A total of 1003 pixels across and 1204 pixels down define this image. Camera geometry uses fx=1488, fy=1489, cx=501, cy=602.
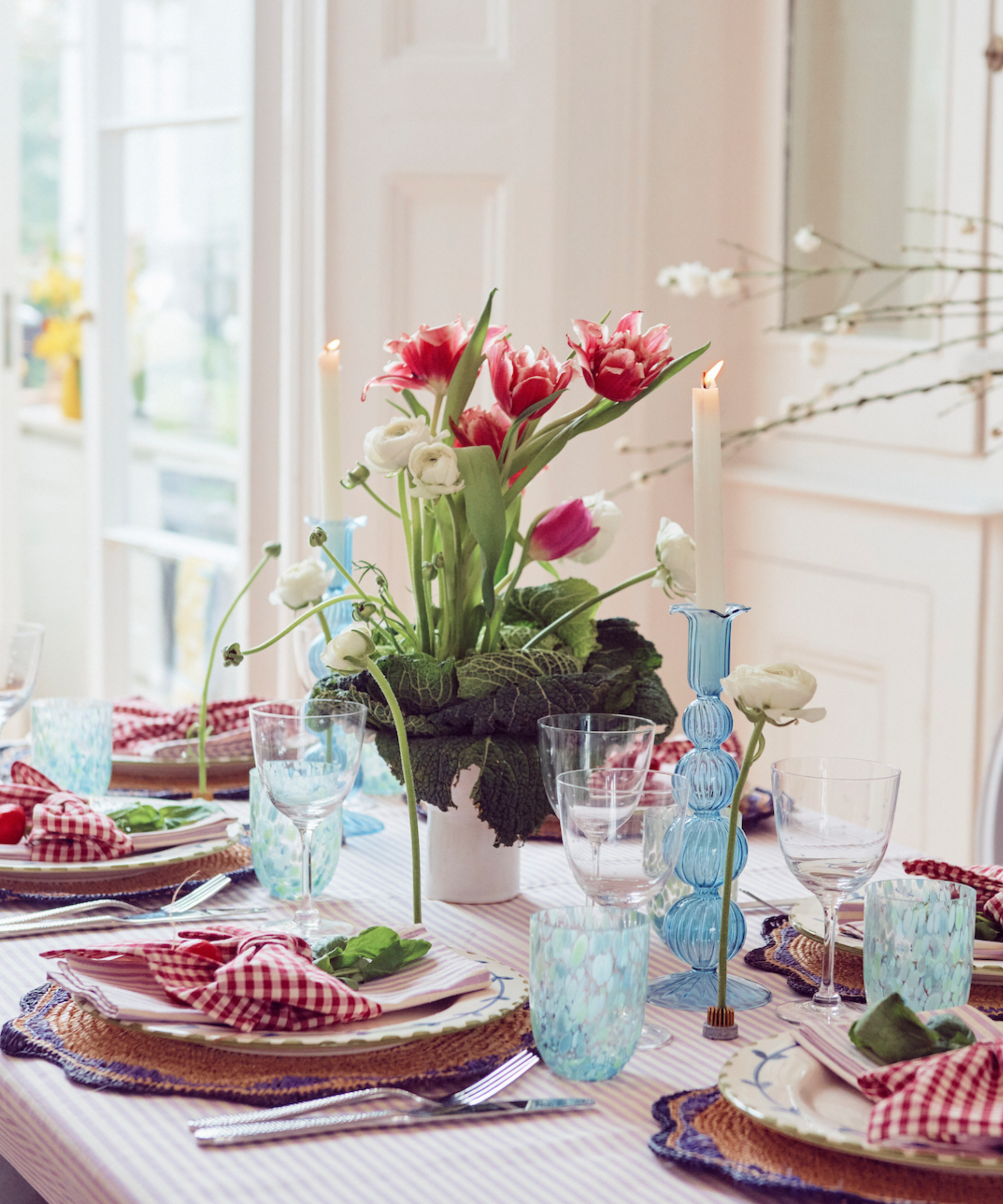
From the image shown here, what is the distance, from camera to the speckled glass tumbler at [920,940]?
871 mm

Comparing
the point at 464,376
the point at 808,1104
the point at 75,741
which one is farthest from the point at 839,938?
the point at 75,741

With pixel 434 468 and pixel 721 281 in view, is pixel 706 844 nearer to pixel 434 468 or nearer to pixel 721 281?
pixel 434 468

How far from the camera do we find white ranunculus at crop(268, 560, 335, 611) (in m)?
1.19

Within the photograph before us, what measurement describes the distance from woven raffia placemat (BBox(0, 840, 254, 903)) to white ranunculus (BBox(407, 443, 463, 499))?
A: 1.17 feet

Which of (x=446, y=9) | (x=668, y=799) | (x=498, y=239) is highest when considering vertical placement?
(x=446, y=9)

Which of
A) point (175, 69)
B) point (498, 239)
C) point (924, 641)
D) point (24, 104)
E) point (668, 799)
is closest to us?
point (668, 799)

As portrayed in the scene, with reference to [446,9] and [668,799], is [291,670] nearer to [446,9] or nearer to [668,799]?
[446,9]

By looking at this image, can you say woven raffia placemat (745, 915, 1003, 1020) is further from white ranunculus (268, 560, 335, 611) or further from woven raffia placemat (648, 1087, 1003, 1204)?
white ranunculus (268, 560, 335, 611)

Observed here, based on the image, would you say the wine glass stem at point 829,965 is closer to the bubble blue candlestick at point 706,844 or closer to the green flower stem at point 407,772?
the bubble blue candlestick at point 706,844

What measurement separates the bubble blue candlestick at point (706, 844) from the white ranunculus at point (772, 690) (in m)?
0.10

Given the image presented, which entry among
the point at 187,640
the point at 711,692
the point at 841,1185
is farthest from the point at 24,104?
the point at 841,1185

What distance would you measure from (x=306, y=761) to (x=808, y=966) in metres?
0.37

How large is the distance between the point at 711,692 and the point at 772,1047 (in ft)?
0.94

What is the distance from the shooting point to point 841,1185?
0.70m
